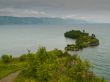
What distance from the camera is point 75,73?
82562 millimetres

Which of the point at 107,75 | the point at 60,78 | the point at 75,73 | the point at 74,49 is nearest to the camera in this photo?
the point at 60,78

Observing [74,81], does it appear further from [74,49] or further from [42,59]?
[74,49]

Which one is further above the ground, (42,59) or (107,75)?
(42,59)

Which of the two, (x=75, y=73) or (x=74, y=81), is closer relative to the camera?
(x=74, y=81)

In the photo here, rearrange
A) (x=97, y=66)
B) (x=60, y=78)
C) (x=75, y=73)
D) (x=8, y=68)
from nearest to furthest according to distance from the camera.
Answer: (x=60, y=78), (x=75, y=73), (x=8, y=68), (x=97, y=66)

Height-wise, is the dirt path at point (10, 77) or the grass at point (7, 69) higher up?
the grass at point (7, 69)

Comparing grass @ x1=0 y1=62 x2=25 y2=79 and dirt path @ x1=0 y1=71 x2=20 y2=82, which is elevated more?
grass @ x1=0 y1=62 x2=25 y2=79

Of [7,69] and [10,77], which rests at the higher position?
[7,69]

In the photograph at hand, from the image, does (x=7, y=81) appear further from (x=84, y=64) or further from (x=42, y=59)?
(x=84, y=64)

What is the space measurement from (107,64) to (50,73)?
55403 mm

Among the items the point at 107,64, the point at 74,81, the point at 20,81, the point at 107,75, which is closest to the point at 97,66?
the point at 107,64

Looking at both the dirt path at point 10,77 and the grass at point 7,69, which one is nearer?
the dirt path at point 10,77

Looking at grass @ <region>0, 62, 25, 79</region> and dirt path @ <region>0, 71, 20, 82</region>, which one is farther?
grass @ <region>0, 62, 25, 79</region>

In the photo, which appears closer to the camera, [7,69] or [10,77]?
[10,77]
